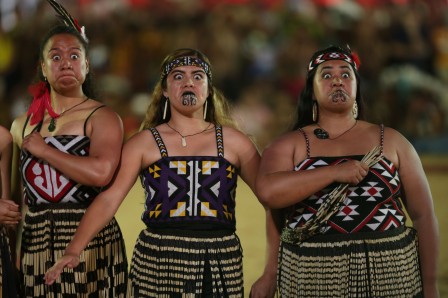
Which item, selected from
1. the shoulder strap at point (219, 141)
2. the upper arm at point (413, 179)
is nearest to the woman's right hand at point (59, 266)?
the shoulder strap at point (219, 141)

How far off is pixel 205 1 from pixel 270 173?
856 centimetres

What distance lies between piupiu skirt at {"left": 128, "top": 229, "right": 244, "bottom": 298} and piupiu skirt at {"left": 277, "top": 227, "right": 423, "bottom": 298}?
0.93 feet

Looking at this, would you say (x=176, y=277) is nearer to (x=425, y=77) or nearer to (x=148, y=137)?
(x=148, y=137)

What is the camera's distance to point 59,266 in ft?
9.04

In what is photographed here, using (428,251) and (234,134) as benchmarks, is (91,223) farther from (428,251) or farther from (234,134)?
(428,251)

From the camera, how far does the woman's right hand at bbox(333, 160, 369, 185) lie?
8.70ft

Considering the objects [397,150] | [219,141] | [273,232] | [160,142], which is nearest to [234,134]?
[219,141]

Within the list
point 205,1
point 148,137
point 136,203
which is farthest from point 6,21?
point 148,137

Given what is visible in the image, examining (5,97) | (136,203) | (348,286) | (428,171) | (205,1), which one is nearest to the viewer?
(348,286)

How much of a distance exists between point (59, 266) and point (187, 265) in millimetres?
470

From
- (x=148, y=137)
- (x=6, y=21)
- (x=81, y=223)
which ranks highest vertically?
(x=6, y=21)

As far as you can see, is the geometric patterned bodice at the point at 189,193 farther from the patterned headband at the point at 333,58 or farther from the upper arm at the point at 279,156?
the patterned headband at the point at 333,58

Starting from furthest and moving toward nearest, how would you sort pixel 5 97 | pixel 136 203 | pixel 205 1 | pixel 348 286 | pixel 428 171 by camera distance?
pixel 205 1 → pixel 5 97 → pixel 428 171 → pixel 136 203 → pixel 348 286

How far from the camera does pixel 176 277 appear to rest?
9.25 feet
